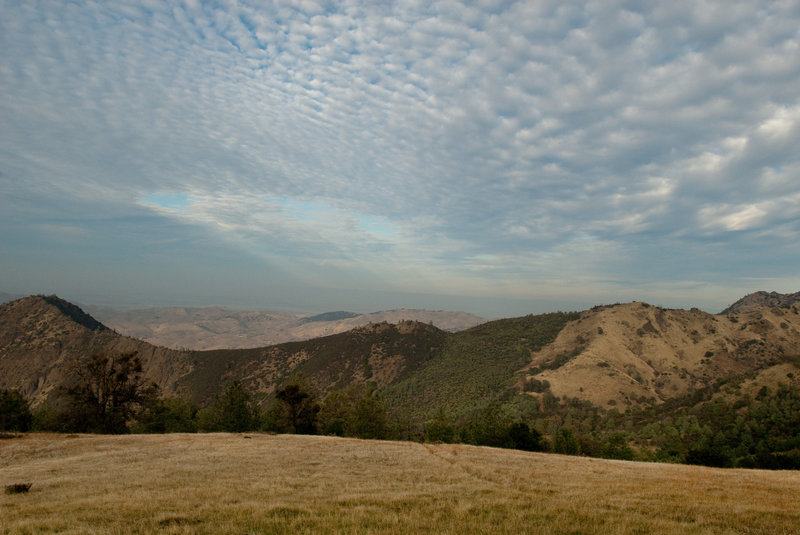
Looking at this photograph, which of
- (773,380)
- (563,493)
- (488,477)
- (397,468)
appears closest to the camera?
(563,493)

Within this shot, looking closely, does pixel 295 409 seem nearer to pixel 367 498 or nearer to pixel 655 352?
pixel 367 498

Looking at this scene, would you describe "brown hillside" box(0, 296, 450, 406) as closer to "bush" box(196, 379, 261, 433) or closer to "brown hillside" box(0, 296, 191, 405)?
"brown hillside" box(0, 296, 191, 405)

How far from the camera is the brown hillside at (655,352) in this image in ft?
354

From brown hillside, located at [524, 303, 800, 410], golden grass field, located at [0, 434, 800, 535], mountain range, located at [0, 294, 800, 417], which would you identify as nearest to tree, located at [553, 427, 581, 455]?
golden grass field, located at [0, 434, 800, 535]

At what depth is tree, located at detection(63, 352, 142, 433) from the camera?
53375mm

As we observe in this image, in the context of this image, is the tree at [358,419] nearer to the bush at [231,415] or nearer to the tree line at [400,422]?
the tree line at [400,422]

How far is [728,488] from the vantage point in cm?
1734

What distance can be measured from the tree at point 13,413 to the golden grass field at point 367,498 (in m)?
50.1

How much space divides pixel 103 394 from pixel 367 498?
2400 inches

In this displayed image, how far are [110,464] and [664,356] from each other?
14695cm

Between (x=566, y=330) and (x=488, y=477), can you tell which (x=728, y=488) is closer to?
(x=488, y=477)

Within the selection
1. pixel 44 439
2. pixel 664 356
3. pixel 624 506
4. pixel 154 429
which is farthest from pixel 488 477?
pixel 664 356

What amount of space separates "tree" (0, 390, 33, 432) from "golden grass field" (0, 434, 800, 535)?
50136mm

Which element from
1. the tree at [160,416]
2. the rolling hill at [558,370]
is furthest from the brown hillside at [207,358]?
the tree at [160,416]
